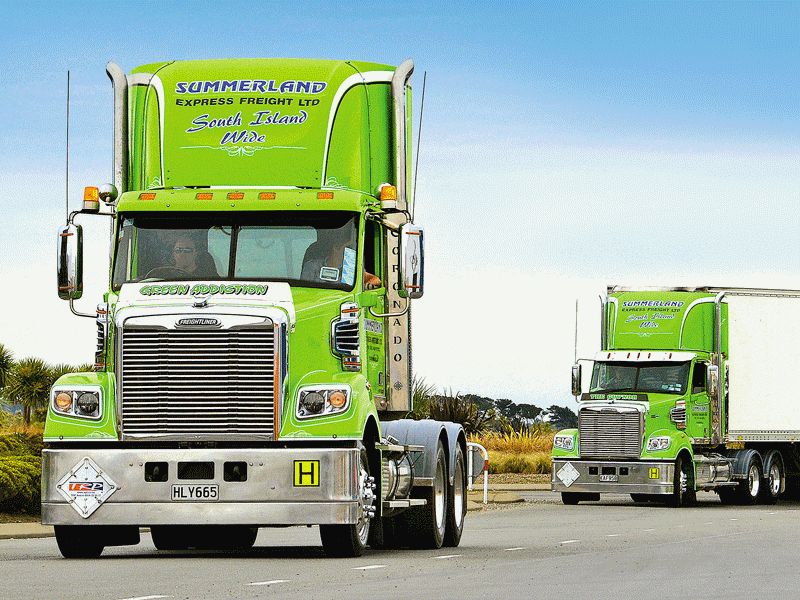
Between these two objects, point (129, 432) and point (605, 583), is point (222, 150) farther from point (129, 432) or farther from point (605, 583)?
point (605, 583)

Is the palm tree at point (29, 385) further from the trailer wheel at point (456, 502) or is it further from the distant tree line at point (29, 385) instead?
the trailer wheel at point (456, 502)

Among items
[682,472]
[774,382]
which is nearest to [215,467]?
[682,472]

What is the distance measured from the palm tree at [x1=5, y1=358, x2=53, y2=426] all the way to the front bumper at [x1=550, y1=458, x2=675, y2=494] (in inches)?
1142

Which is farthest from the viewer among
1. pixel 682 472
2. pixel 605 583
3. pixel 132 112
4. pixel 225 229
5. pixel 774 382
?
pixel 774 382

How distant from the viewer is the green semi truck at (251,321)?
50.3 ft

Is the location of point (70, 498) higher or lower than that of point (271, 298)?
lower

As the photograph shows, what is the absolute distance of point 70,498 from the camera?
1536 cm

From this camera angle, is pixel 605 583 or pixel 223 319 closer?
pixel 605 583

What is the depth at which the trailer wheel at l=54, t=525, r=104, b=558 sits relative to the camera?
16.1 meters

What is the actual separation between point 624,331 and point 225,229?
19.8m

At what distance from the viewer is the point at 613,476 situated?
3359cm

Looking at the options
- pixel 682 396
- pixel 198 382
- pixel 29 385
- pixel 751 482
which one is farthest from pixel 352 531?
pixel 29 385

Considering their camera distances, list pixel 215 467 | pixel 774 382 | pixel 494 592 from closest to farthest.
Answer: pixel 494 592, pixel 215 467, pixel 774 382

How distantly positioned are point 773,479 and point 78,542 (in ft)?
82.7
